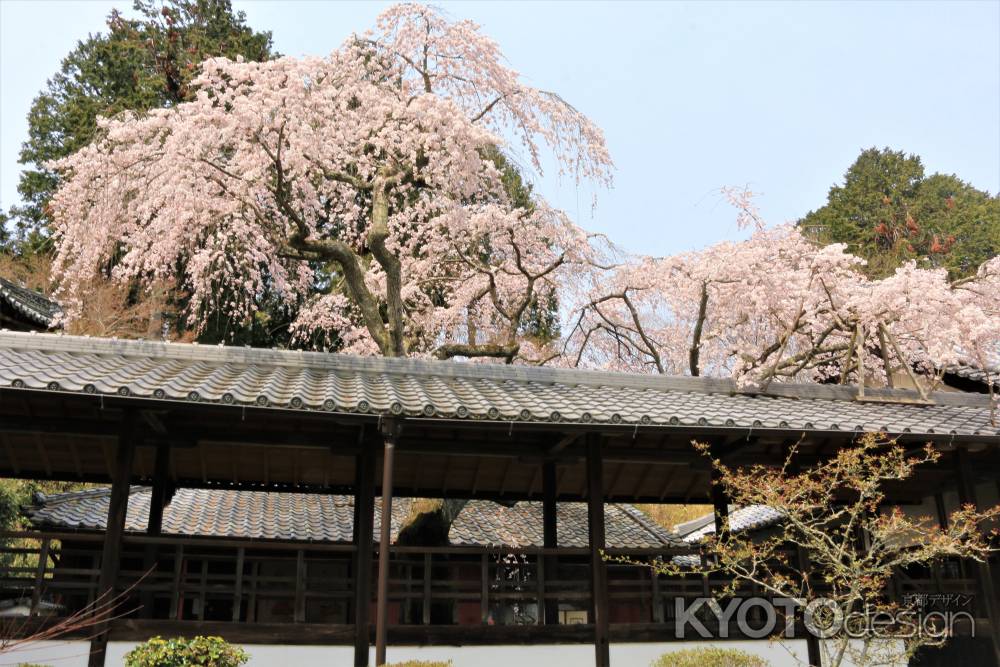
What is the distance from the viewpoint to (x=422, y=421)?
27.6 feet

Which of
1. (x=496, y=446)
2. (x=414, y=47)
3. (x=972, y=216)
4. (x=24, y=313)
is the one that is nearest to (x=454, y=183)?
(x=414, y=47)

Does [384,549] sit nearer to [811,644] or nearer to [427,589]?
[427,589]

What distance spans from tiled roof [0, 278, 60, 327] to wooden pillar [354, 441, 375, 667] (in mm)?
14301

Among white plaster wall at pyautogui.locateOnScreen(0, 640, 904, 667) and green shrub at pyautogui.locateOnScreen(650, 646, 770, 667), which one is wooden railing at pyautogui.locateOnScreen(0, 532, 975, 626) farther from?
green shrub at pyautogui.locateOnScreen(650, 646, 770, 667)

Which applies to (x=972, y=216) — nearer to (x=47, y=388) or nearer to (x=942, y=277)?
(x=942, y=277)

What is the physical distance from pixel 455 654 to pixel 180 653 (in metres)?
2.77

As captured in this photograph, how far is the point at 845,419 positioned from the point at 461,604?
12.5 metres

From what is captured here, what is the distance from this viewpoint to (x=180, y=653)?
7496 mm

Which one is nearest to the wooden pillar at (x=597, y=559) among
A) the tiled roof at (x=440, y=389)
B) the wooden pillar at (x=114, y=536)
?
the tiled roof at (x=440, y=389)

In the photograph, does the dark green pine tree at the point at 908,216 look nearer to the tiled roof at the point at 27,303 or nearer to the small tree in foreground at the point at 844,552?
the small tree in foreground at the point at 844,552

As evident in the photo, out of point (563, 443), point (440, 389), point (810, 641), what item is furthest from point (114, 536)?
point (810, 641)

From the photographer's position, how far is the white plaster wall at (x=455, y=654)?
8.03 m

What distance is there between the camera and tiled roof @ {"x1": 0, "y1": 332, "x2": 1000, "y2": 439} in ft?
26.4

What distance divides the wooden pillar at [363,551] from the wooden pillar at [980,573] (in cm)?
661
